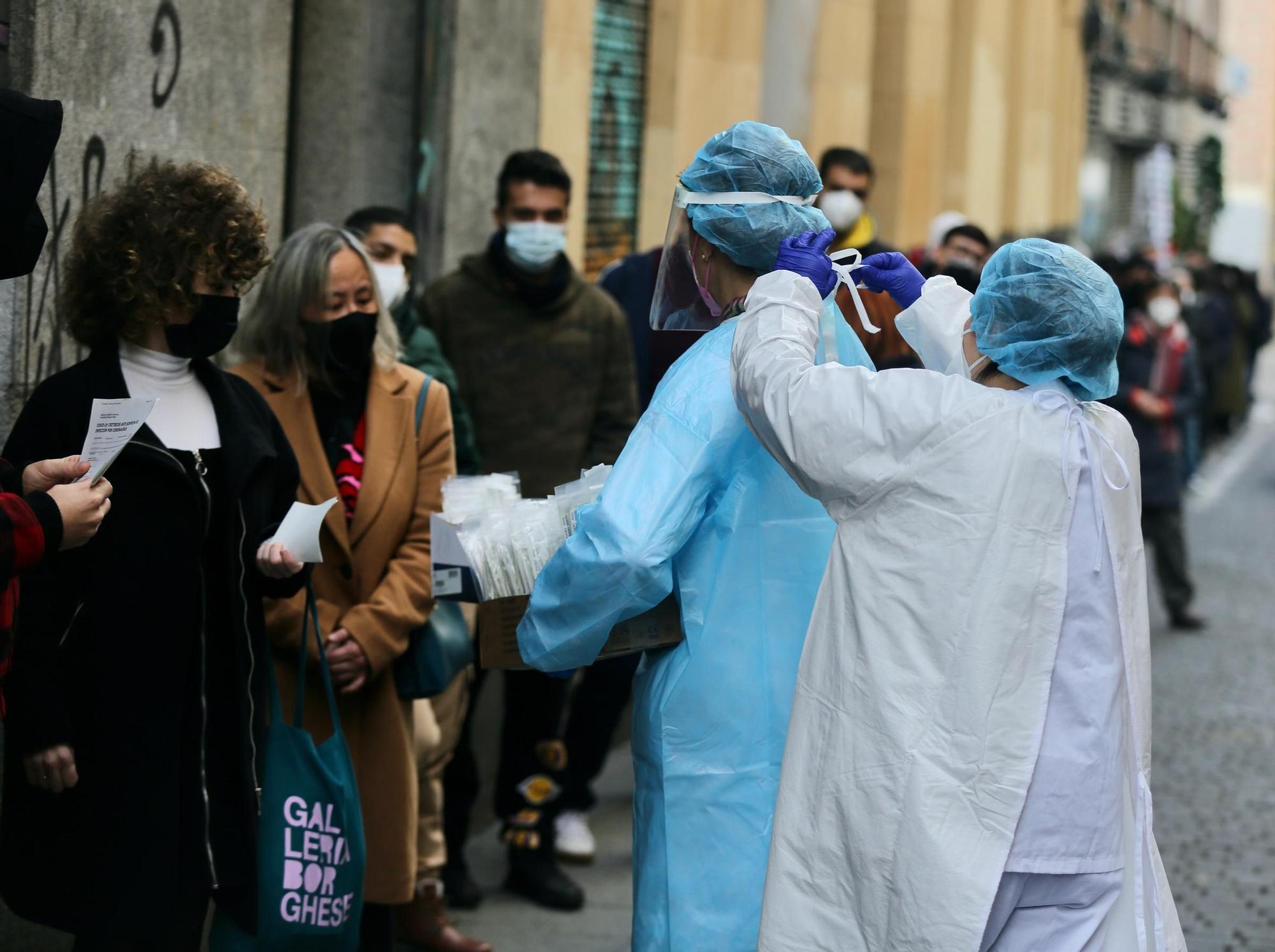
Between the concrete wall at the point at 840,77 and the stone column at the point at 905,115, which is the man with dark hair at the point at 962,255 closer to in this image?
the concrete wall at the point at 840,77

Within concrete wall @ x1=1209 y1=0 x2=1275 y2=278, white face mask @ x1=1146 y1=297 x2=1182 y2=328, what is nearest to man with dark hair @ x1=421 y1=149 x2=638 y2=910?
white face mask @ x1=1146 y1=297 x2=1182 y2=328

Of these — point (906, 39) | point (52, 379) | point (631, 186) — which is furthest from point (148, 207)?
point (906, 39)

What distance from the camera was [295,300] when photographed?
4.27 metres

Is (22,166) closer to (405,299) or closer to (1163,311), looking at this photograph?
(405,299)

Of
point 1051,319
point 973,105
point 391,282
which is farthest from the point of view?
point 973,105

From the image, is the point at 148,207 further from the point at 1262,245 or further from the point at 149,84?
the point at 1262,245

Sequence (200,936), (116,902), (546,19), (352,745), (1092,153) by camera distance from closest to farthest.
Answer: (116,902), (200,936), (352,745), (546,19), (1092,153)

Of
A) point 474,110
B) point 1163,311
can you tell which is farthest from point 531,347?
point 1163,311

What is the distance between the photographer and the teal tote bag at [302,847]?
143 inches

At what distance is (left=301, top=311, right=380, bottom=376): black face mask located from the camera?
426 centimetres

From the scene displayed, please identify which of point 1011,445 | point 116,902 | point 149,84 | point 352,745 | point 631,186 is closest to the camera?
point 1011,445

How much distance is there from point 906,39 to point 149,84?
1087 cm

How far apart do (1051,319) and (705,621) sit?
776 mm

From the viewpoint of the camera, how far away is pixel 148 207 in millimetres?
3445
